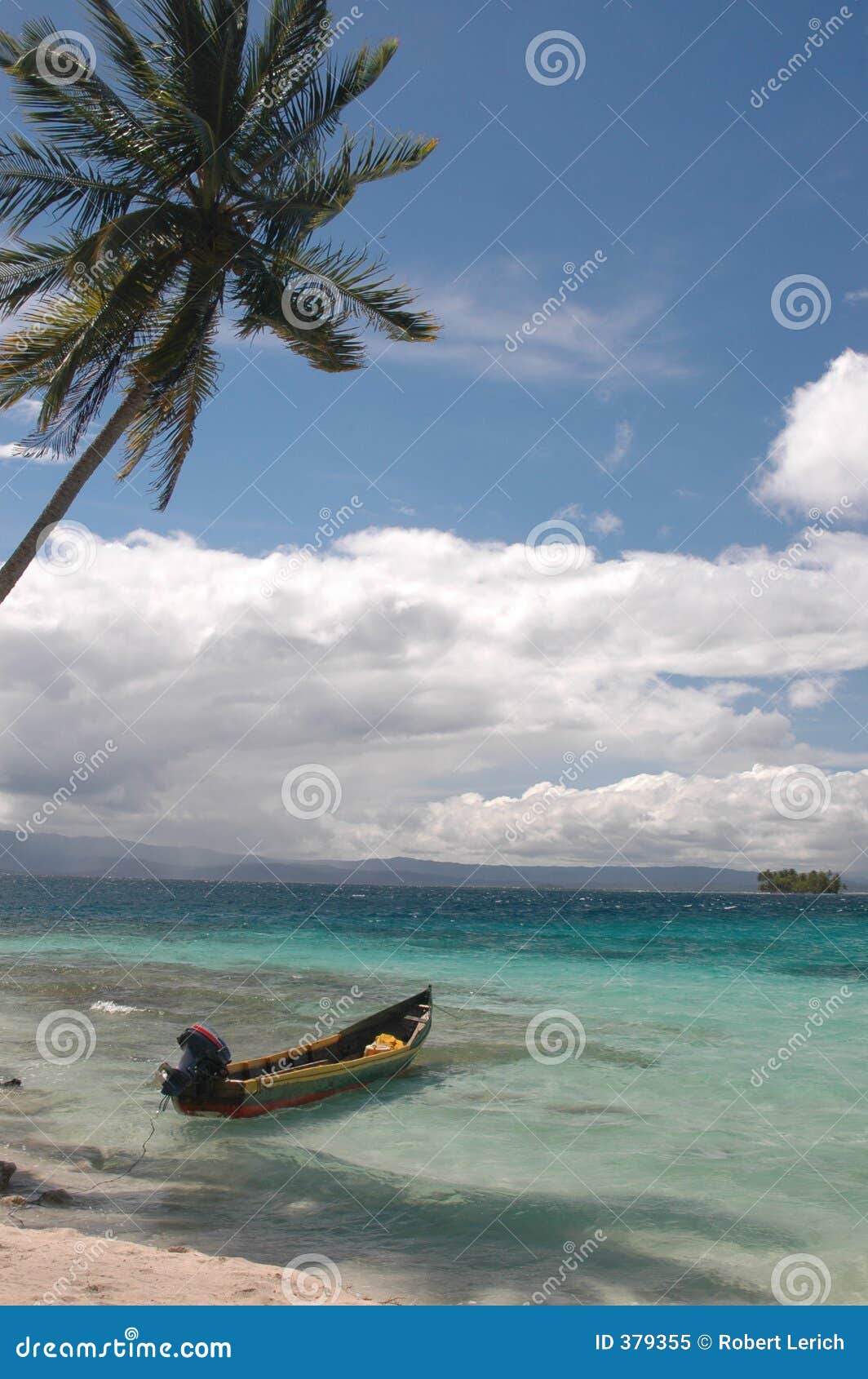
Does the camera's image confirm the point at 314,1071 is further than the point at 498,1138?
Yes

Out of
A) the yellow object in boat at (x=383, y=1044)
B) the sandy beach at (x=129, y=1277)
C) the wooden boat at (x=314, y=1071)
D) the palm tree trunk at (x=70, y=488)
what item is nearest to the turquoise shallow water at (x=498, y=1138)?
the wooden boat at (x=314, y=1071)

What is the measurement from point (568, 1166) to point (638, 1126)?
6.90 feet

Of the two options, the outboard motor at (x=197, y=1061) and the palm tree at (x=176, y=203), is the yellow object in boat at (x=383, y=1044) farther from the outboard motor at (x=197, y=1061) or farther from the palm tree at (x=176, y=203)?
the palm tree at (x=176, y=203)

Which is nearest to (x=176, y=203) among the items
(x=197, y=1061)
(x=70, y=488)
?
(x=70, y=488)

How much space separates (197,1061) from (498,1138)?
12.5 ft

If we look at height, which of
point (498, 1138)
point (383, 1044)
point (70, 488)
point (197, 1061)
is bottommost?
point (197, 1061)

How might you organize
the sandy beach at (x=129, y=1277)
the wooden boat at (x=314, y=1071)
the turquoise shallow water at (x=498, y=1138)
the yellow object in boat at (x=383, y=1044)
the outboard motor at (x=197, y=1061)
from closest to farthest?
the sandy beach at (x=129, y=1277) → the turquoise shallow water at (x=498, y=1138) → the outboard motor at (x=197, y=1061) → the wooden boat at (x=314, y=1071) → the yellow object in boat at (x=383, y=1044)

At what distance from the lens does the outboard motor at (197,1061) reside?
10672mm

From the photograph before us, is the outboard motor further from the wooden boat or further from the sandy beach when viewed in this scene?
the sandy beach

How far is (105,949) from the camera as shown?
107 ft

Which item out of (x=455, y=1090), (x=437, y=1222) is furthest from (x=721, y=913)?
(x=437, y=1222)

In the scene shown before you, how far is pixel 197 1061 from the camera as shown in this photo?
10914 mm

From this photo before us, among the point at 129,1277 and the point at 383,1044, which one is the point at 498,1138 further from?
the point at 129,1277

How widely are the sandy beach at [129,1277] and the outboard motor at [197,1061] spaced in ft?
12.7
